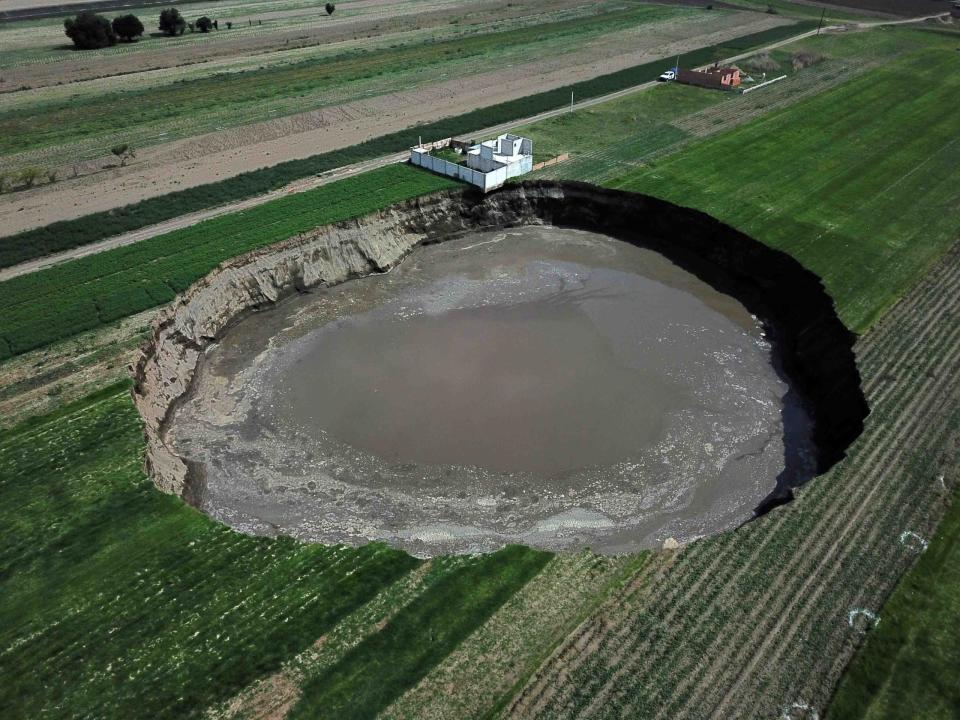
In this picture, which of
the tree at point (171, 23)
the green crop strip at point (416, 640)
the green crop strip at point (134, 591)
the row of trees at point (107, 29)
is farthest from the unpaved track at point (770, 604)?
the tree at point (171, 23)

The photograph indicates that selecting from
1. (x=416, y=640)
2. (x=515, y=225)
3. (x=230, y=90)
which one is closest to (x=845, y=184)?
(x=515, y=225)

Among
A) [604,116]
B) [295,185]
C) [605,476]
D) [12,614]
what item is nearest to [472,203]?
[295,185]

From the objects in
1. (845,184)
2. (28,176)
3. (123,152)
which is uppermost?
(123,152)

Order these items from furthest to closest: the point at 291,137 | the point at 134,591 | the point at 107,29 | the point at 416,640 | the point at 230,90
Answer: the point at 107,29 → the point at 230,90 → the point at 291,137 → the point at 134,591 → the point at 416,640

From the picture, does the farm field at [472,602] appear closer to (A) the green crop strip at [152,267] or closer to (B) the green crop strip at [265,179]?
(A) the green crop strip at [152,267]

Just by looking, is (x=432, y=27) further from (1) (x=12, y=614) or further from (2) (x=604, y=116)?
(1) (x=12, y=614)

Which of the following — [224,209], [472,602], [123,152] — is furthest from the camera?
[123,152]

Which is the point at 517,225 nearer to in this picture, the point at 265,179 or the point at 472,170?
the point at 472,170
